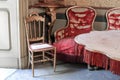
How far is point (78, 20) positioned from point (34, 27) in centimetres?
95

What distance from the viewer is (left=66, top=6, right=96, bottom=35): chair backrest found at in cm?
446

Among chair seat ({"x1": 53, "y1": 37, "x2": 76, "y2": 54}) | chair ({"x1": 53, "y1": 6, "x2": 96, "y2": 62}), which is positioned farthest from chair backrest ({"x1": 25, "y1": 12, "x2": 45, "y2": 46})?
chair ({"x1": 53, "y1": 6, "x2": 96, "y2": 62})

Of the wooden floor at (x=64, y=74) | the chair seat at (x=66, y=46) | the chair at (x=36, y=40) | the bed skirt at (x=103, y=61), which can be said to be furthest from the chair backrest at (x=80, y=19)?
the bed skirt at (x=103, y=61)

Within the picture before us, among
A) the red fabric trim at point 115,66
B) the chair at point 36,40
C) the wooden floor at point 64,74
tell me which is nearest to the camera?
the red fabric trim at point 115,66

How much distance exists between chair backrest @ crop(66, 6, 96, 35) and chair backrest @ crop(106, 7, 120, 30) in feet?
0.98

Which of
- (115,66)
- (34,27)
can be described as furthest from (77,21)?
(115,66)

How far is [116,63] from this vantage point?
2.46 meters

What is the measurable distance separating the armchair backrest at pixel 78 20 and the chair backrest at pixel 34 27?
59 cm

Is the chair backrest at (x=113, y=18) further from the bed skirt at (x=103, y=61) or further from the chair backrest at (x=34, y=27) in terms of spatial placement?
the bed skirt at (x=103, y=61)

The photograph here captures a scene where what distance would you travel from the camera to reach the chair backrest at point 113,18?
4.37m

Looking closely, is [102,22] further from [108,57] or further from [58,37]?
[108,57]

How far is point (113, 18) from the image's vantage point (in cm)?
441

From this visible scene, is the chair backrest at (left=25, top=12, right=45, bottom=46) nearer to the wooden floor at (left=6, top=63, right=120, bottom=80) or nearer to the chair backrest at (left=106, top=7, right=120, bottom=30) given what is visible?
the wooden floor at (left=6, top=63, right=120, bottom=80)

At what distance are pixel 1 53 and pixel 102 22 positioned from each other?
6.91 ft
